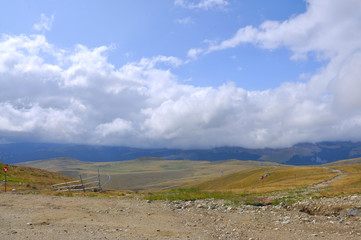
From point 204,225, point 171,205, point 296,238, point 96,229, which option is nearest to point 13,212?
point 96,229

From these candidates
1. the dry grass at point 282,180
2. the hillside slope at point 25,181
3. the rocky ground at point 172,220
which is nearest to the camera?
the rocky ground at point 172,220

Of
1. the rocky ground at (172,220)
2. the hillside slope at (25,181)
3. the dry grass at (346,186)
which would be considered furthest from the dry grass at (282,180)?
the hillside slope at (25,181)

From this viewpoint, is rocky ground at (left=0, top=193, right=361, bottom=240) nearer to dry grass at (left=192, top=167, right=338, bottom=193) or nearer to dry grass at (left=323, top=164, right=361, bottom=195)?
dry grass at (left=323, top=164, right=361, bottom=195)

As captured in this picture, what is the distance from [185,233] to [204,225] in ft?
7.77

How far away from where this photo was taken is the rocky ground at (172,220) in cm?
1450

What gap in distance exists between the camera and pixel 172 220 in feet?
59.6

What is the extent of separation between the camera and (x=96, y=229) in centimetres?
1525

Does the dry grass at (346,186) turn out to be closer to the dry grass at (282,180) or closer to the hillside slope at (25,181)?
the dry grass at (282,180)

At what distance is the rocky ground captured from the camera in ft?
47.6

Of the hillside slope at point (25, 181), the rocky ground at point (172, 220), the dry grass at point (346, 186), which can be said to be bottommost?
the dry grass at point (346, 186)

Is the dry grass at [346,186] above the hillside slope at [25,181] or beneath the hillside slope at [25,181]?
beneath

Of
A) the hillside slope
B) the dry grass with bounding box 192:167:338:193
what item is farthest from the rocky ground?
the dry grass with bounding box 192:167:338:193

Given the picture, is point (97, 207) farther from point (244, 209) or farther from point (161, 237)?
point (244, 209)

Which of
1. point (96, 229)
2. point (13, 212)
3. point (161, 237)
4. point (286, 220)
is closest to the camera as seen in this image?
point (161, 237)
